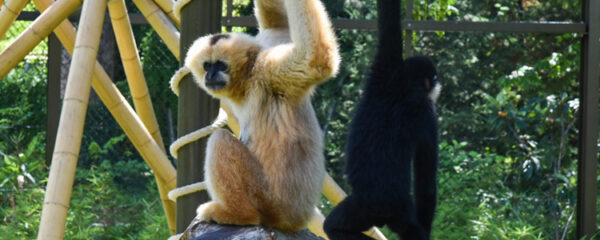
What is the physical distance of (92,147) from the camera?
7586 millimetres

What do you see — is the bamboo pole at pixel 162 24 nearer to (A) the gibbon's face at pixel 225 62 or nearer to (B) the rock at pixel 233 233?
(A) the gibbon's face at pixel 225 62

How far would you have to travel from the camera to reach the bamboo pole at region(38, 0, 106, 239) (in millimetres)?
3521

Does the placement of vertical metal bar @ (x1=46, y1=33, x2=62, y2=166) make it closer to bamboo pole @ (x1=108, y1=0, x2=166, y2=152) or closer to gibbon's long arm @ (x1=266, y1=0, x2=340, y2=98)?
bamboo pole @ (x1=108, y1=0, x2=166, y2=152)

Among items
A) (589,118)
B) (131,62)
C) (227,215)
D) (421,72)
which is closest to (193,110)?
(227,215)

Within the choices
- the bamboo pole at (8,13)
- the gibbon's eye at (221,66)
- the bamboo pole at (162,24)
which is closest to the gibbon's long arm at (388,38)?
the gibbon's eye at (221,66)

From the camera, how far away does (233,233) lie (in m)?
2.95

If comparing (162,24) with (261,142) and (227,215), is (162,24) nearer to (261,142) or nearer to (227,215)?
(261,142)

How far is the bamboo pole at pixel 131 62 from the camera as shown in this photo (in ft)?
13.6

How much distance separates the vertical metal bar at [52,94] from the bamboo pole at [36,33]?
253 cm

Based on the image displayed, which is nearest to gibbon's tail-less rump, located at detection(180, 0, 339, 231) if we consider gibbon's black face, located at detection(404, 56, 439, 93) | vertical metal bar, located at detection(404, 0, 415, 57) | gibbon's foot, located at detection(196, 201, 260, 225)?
gibbon's foot, located at detection(196, 201, 260, 225)

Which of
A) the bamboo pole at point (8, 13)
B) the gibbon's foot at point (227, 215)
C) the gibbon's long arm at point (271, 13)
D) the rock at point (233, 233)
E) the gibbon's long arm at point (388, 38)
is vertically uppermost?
the bamboo pole at point (8, 13)

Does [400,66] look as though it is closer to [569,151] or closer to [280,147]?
[280,147]

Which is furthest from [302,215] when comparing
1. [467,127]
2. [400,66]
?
[467,127]

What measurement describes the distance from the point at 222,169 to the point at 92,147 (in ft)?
16.2
